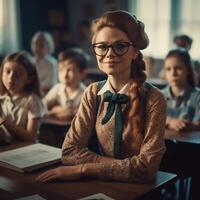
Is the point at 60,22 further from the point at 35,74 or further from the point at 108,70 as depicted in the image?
the point at 108,70

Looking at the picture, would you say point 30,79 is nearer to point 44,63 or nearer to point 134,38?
point 134,38

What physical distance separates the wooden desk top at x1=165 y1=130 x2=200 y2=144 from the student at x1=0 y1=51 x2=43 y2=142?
76 cm

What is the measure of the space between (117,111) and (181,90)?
4.59 ft

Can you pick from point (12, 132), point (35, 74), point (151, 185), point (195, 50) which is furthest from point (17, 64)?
point (195, 50)

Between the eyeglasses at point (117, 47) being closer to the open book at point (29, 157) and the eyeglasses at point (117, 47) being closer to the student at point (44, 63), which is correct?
the open book at point (29, 157)

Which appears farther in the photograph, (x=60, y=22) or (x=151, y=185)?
(x=60, y=22)

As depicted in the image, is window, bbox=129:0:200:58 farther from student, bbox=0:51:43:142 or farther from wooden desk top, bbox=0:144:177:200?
wooden desk top, bbox=0:144:177:200

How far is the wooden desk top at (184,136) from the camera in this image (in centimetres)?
228

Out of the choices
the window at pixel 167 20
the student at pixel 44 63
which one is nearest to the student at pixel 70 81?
the student at pixel 44 63

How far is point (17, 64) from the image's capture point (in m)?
2.42

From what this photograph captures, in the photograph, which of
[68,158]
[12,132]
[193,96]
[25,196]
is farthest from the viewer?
[193,96]

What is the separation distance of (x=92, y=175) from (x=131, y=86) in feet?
1.16

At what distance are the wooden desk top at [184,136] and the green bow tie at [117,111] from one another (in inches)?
30.3

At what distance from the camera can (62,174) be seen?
153 cm
